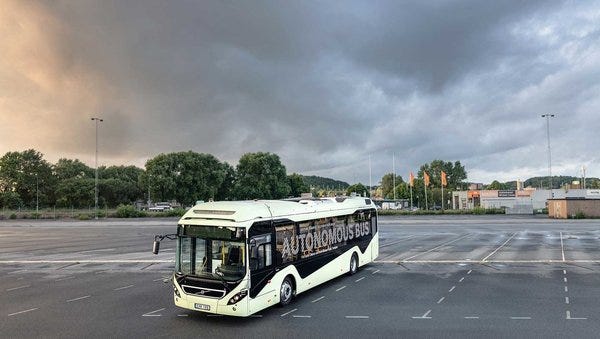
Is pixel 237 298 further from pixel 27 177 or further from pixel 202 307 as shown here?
pixel 27 177

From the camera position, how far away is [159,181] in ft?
289

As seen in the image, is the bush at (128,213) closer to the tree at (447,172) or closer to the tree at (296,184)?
the tree at (296,184)

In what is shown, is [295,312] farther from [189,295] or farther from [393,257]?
[393,257]

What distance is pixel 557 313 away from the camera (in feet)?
39.7

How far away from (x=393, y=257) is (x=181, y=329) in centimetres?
1500

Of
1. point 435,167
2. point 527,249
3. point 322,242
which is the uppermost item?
point 435,167

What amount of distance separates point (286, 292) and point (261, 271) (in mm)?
1689

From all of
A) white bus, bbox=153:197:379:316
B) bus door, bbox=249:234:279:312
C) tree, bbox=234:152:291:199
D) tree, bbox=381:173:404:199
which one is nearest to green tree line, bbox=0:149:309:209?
tree, bbox=234:152:291:199

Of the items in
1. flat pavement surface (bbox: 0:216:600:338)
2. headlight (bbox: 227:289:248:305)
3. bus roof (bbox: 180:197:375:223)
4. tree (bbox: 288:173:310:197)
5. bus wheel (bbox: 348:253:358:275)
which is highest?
tree (bbox: 288:173:310:197)

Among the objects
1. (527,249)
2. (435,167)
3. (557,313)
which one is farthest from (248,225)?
(435,167)

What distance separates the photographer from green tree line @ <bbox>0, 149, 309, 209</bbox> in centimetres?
8994

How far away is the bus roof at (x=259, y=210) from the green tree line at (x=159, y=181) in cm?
7624

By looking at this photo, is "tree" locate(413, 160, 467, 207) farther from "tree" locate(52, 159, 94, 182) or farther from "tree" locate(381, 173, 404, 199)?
"tree" locate(52, 159, 94, 182)

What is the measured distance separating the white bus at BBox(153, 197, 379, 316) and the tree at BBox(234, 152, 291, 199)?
273 feet
